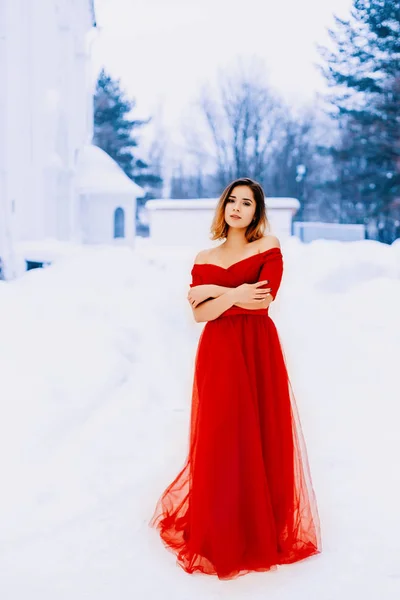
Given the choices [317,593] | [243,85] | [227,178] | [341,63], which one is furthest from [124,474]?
[243,85]

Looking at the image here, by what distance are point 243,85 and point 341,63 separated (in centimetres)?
589

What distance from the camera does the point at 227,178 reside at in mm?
21625

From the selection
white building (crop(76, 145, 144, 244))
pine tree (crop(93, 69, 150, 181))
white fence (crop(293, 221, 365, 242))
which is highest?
pine tree (crop(93, 69, 150, 181))

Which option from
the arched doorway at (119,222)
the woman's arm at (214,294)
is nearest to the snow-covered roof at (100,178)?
the arched doorway at (119,222)

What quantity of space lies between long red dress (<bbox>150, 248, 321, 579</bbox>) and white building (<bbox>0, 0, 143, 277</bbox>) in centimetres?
559

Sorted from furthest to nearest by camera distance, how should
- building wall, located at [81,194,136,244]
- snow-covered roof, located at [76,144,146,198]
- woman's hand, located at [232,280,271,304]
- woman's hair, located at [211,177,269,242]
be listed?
building wall, located at [81,194,136,244]
snow-covered roof, located at [76,144,146,198]
woman's hair, located at [211,177,269,242]
woman's hand, located at [232,280,271,304]

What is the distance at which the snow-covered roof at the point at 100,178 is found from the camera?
1347 centimetres

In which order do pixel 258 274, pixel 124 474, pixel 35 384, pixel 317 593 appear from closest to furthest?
pixel 317 593, pixel 258 274, pixel 124 474, pixel 35 384

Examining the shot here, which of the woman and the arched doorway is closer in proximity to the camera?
the woman

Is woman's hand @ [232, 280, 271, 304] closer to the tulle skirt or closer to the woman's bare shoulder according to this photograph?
the tulle skirt

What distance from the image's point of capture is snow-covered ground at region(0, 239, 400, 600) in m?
2.25

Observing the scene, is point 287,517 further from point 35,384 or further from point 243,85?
point 243,85

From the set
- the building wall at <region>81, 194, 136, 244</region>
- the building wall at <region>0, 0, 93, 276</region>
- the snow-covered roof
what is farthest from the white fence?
the building wall at <region>0, 0, 93, 276</region>

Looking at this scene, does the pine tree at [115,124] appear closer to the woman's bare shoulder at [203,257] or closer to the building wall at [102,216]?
the building wall at [102,216]
